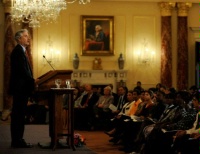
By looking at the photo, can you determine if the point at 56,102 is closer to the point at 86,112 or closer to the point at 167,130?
the point at 167,130

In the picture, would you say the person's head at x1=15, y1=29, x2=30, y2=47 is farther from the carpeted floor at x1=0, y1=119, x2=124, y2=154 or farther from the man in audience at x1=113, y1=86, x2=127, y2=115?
the man in audience at x1=113, y1=86, x2=127, y2=115

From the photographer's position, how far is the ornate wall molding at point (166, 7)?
643 inches

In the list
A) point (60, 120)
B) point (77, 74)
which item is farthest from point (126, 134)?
point (77, 74)

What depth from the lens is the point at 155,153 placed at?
23.6 ft

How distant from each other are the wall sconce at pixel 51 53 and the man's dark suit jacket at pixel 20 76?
950 cm

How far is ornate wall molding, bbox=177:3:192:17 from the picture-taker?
646 inches

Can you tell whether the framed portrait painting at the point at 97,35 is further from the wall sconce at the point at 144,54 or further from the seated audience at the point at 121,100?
the seated audience at the point at 121,100

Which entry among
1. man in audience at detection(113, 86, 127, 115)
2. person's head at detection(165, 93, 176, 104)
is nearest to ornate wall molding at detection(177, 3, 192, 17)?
man in audience at detection(113, 86, 127, 115)

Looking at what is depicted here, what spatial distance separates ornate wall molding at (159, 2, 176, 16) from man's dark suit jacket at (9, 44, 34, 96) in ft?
34.7

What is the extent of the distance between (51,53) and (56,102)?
9.43m

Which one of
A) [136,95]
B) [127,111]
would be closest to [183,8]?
[136,95]

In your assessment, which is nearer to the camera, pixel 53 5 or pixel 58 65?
pixel 53 5

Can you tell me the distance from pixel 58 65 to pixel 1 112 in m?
2.38

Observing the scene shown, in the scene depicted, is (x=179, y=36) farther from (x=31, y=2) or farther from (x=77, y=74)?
(x=31, y=2)
